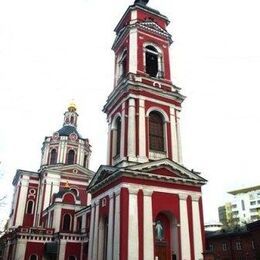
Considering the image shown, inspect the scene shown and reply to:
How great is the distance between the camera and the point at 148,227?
2186 cm

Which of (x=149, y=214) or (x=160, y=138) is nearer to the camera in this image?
(x=149, y=214)

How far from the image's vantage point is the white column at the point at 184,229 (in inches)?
876

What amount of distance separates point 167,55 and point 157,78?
3.24 m

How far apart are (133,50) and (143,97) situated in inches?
179

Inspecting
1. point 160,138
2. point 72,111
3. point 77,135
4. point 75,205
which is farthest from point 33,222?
point 160,138

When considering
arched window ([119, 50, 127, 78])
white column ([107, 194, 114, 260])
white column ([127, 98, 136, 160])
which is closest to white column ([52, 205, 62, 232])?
white column ([107, 194, 114, 260])

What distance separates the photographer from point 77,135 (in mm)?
53031

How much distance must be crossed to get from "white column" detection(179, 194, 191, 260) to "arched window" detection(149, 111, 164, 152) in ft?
13.4

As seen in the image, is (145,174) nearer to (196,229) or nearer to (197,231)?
(196,229)

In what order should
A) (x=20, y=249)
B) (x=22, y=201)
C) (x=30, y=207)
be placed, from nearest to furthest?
(x=20, y=249)
(x=22, y=201)
(x=30, y=207)

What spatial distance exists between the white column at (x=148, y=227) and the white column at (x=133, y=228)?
1.89 ft

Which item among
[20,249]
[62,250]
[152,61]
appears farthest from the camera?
[20,249]

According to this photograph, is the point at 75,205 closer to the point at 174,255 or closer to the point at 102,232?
the point at 102,232

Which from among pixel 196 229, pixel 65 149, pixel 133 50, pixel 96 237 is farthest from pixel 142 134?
pixel 65 149
